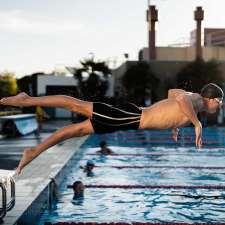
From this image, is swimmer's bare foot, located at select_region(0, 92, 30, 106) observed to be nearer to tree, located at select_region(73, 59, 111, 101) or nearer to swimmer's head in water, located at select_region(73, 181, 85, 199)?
swimmer's head in water, located at select_region(73, 181, 85, 199)

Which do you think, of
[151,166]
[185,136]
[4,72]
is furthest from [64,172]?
[4,72]

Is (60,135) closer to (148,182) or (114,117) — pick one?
(114,117)

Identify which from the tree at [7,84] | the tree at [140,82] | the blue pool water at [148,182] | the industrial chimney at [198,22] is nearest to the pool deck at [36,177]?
the blue pool water at [148,182]

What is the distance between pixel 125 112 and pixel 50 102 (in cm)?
72

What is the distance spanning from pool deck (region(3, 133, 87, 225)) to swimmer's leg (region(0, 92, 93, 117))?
4.37ft

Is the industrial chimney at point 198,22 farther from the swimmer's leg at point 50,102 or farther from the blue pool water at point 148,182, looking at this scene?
the swimmer's leg at point 50,102

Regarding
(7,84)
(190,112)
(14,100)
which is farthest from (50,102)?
(7,84)

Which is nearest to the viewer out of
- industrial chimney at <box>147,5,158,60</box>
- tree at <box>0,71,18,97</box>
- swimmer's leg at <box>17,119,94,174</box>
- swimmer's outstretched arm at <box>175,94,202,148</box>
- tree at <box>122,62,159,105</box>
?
→ swimmer's outstretched arm at <box>175,94,202,148</box>

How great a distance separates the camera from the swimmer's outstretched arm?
4621mm

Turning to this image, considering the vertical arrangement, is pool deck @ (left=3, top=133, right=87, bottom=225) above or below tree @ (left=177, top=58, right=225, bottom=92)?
below

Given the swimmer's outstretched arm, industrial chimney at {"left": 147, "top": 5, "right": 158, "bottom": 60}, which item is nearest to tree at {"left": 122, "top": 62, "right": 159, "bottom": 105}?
industrial chimney at {"left": 147, "top": 5, "right": 158, "bottom": 60}

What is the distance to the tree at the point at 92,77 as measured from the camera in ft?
104

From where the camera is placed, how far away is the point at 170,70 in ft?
93.1

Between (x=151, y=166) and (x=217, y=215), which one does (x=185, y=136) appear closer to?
(x=151, y=166)
